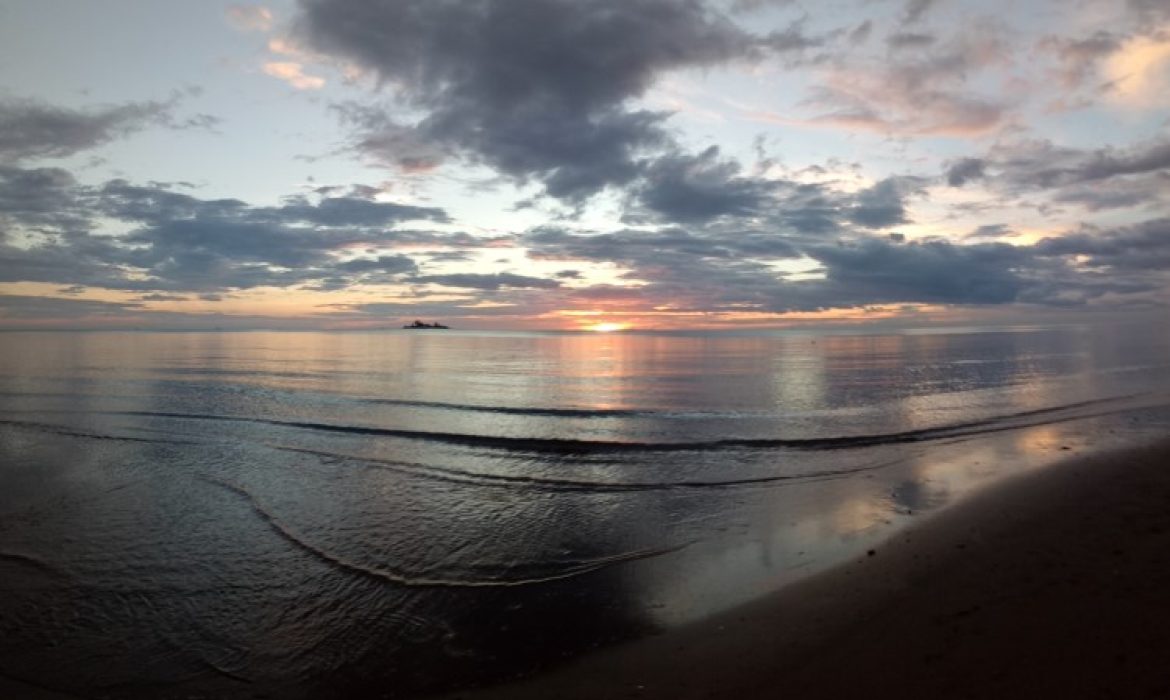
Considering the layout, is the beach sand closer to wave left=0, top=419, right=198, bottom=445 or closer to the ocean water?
the ocean water

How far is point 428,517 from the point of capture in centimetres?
1316

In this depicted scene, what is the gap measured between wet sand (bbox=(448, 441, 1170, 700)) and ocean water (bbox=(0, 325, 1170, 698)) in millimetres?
642

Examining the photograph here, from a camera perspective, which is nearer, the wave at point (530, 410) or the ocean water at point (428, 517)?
the ocean water at point (428, 517)

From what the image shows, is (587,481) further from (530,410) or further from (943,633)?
(530,410)

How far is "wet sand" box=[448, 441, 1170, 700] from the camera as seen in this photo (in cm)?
586

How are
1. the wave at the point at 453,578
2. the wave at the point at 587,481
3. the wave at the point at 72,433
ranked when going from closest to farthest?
1. the wave at the point at 453,578
2. the wave at the point at 587,481
3. the wave at the point at 72,433

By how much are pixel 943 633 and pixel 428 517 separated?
1003 cm

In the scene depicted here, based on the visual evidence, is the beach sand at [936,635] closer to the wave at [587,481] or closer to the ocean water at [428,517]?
the ocean water at [428,517]

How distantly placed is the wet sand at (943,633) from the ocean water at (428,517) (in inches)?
25.3

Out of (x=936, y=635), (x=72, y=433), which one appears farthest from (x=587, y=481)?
(x=72, y=433)

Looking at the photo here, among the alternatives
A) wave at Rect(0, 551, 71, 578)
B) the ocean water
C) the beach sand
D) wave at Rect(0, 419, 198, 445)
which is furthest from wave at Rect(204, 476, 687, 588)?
wave at Rect(0, 419, 198, 445)

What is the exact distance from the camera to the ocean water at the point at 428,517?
7551 mm

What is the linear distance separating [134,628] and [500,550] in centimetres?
554

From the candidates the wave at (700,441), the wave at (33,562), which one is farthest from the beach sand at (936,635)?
the wave at (700,441)
